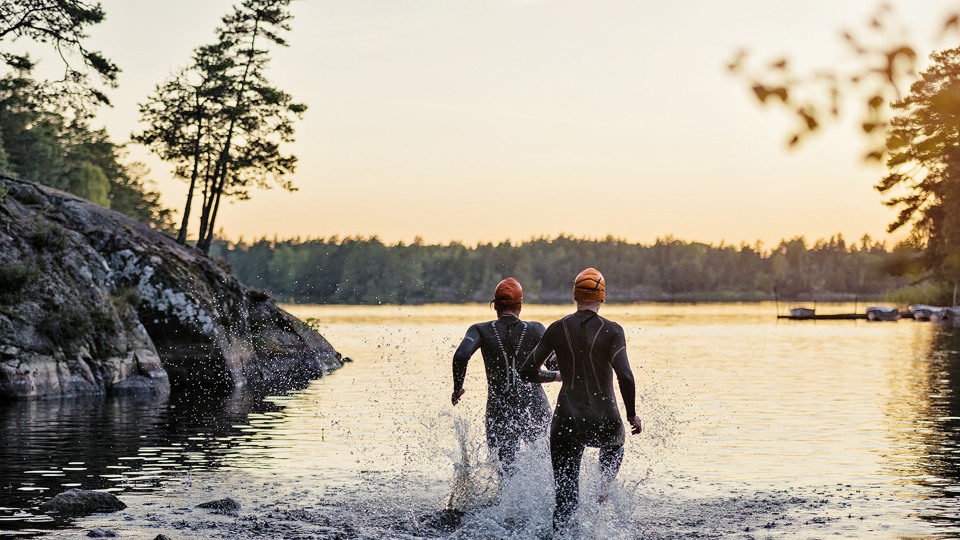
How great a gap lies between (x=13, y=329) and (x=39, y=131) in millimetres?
68878

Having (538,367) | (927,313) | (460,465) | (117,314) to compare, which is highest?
(117,314)

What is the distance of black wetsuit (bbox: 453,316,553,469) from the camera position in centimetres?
1307

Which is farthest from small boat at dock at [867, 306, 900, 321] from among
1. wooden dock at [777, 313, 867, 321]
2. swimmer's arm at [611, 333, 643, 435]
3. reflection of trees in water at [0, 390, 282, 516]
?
swimmer's arm at [611, 333, 643, 435]

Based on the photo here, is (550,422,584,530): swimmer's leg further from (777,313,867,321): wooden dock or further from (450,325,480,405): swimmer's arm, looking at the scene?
(777,313,867,321): wooden dock

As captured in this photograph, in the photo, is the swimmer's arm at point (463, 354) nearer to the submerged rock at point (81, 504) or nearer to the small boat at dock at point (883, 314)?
the submerged rock at point (81, 504)

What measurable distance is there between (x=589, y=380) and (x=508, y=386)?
194cm

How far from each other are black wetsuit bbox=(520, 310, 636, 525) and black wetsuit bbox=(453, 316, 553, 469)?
4.26 feet

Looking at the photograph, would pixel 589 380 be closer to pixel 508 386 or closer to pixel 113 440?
pixel 508 386

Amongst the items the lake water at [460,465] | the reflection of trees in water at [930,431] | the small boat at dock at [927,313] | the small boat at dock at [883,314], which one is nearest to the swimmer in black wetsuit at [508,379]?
the lake water at [460,465]

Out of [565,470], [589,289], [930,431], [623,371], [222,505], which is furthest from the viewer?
[930,431]

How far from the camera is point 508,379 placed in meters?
13.2

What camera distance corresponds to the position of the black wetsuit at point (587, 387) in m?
11.3

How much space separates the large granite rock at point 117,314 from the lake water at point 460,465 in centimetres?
213

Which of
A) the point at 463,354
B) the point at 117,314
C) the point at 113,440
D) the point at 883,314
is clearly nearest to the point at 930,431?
the point at 463,354
